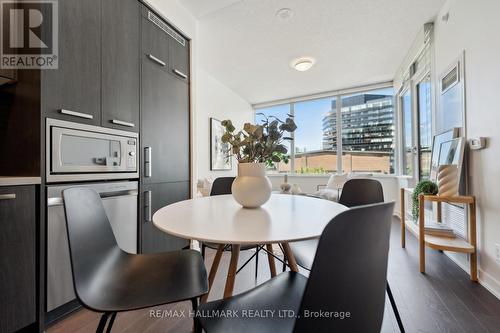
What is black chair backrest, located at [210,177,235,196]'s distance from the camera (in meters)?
1.97

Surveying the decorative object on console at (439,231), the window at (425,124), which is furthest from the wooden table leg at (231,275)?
the window at (425,124)

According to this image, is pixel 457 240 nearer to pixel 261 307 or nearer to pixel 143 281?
pixel 261 307

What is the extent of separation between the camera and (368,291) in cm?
54

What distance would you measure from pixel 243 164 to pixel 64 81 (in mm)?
1218

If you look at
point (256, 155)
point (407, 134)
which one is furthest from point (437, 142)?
point (256, 155)

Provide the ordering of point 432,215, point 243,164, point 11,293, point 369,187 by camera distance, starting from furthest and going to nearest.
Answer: point 432,215 < point 369,187 < point 243,164 < point 11,293

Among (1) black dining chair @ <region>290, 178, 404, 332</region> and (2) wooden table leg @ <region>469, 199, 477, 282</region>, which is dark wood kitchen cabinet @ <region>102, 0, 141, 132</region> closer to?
(1) black dining chair @ <region>290, 178, 404, 332</region>

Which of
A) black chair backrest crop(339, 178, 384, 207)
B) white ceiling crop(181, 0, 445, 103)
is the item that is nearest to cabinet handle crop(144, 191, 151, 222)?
black chair backrest crop(339, 178, 384, 207)

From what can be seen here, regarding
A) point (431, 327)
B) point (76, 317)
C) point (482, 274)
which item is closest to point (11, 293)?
point (76, 317)

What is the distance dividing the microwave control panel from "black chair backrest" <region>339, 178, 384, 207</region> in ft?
5.55

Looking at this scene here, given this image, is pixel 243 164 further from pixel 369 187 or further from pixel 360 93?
pixel 360 93

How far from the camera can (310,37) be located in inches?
115

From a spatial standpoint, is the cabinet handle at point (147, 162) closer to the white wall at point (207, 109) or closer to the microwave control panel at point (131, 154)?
the microwave control panel at point (131, 154)

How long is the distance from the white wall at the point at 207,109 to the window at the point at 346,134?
1.66 meters
